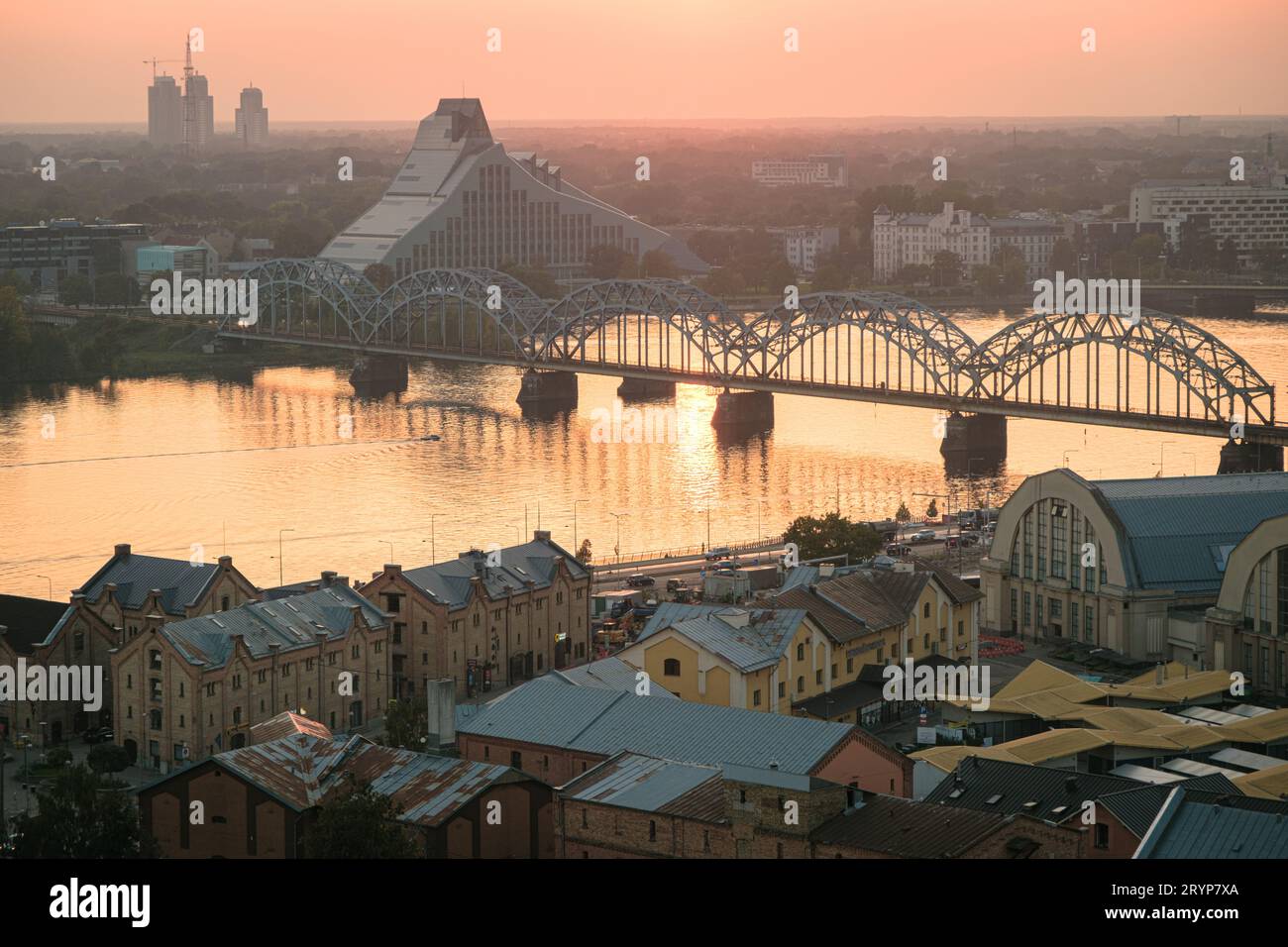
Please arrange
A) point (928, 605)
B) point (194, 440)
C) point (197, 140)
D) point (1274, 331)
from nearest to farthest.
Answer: point (928, 605), point (194, 440), point (1274, 331), point (197, 140)

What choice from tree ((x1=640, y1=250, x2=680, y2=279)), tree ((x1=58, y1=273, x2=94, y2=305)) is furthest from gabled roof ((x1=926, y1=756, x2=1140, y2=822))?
tree ((x1=640, y1=250, x2=680, y2=279))

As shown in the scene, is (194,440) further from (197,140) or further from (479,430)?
(197,140)

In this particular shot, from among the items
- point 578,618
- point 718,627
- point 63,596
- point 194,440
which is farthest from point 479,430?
point 718,627

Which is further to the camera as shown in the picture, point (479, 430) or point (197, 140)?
point (197, 140)

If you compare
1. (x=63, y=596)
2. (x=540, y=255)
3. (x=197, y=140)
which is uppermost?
(x=197, y=140)

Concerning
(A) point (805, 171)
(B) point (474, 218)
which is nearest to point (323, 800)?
(B) point (474, 218)

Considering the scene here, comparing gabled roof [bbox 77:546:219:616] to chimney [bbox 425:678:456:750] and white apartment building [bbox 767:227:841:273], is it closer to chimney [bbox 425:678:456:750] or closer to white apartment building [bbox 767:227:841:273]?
chimney [bbox 425:678:456:750]

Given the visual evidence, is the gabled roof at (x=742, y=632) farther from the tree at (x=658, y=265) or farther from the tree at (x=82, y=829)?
the tree at (x=658, y=265)

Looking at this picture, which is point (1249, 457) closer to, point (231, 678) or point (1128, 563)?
point (1128, 563)
